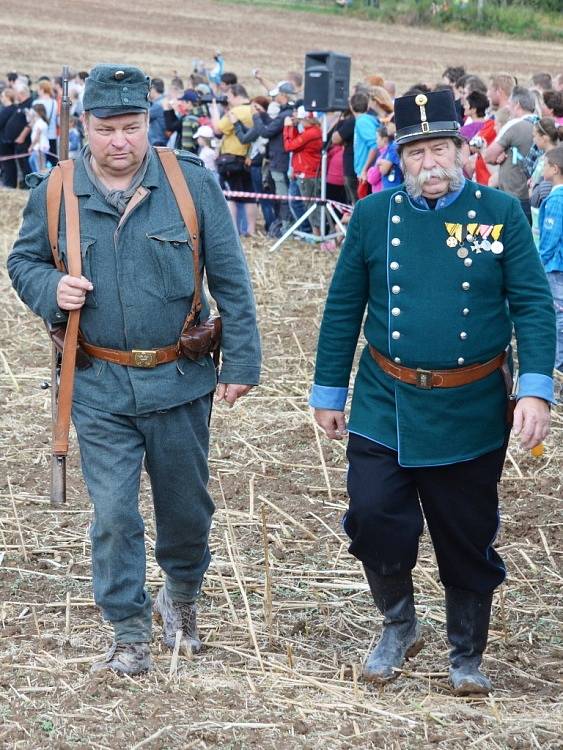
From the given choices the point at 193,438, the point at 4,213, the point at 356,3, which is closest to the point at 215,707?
the point at 193,438

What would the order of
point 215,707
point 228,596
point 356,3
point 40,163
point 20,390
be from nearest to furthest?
point 215,707, point 228,596, point 20,390, point 40,163, point 356,3

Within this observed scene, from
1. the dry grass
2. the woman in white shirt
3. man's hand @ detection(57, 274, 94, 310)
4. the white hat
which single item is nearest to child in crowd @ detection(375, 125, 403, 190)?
the white hat

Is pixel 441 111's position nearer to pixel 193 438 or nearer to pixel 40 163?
pixel 193 438

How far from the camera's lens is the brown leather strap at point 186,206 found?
4547 mm

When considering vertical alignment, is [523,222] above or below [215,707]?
above

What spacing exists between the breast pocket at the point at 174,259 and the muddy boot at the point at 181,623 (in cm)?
132

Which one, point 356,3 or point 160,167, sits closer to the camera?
point 160,167

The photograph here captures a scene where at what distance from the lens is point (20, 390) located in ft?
30.3

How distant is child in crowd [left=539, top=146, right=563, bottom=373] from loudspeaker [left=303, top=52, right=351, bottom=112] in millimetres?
6113

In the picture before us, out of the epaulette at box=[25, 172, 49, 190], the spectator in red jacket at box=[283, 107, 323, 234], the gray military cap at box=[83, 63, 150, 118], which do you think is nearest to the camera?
the gray military cap at box=[83, 63, 150, 118]

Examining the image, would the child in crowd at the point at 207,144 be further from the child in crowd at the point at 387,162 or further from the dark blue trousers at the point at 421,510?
the dark blue trousers at the point at 421,510

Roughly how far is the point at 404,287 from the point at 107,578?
1512 millimetres

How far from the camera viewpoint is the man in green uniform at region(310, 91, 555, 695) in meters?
4.36

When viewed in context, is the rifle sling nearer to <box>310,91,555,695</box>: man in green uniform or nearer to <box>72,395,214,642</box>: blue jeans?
<box>72,395,214,642</box>: blue jeans
